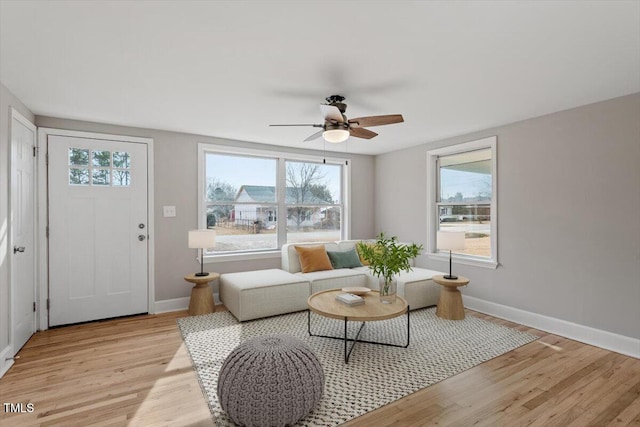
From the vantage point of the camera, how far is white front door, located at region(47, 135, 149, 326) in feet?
11.5

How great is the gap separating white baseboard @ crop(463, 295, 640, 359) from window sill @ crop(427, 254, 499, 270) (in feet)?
1.48

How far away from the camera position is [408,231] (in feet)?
16.9

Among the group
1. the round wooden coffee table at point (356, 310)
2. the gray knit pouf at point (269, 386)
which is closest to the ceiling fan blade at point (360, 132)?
the round wooden coffee table at point (356, 310)

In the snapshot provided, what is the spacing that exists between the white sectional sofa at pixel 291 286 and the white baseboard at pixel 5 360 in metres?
1.90

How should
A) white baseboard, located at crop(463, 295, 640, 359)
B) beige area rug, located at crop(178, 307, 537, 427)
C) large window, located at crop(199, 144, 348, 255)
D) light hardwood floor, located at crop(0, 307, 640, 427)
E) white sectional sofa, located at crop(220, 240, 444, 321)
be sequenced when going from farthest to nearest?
large window, located at crop(199, 144, 348, 255) < white sectional sofa, located at crop(220, 240, 444, 321) < white baseboard, located at crop(463, 295, 640, 359) < beige area rug, located at crop(178, 307, 537, 427) < light hardwood floor, located at crop(0, 307, 640, 427)

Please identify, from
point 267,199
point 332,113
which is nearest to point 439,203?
point 267,199

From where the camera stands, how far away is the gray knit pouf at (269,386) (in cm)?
180

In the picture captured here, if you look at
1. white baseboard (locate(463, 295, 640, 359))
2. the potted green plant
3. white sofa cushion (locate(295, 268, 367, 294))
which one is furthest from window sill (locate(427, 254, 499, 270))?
the potted green plant

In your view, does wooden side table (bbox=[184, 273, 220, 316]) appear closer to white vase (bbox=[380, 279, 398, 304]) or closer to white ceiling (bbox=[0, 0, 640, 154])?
white ceiling (bbox=[0, 0, 640, 154])

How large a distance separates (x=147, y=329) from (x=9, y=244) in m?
1.46

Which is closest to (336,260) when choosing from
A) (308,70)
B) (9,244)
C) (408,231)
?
(408,231)

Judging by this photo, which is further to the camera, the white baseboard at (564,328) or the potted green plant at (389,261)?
the potted green plant at (389,261)

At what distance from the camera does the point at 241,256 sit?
4590 mm

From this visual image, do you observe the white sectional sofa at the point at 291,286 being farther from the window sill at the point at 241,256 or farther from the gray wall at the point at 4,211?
the gray wall at the point at 4,211
